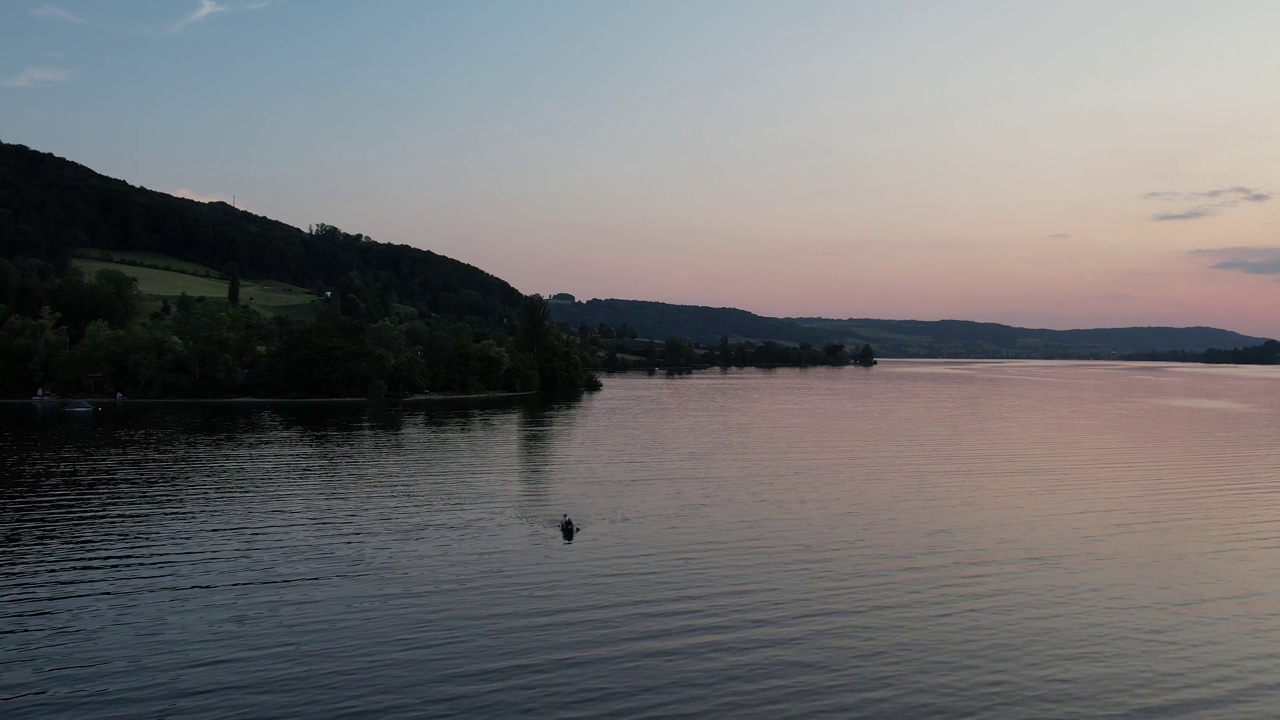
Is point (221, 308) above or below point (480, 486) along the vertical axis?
above

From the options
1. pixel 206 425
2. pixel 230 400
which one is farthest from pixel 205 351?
pixel 206 425

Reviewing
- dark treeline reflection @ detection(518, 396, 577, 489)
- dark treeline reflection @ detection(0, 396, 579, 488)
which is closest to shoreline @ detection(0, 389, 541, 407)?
dark treeline reflection @ detection(0, 396, 579, 488)

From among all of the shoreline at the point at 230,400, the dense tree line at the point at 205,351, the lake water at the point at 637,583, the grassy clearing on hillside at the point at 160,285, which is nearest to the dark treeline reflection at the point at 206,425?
the lake water at the point at 637,583

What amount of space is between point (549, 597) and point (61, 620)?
52.1 feet

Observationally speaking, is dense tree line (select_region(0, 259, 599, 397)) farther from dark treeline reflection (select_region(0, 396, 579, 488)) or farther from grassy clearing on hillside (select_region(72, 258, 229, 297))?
grassy clearing on hillside (select_region(72, 258, 229, 297))

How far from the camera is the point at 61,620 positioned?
1145 inches

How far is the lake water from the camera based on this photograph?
24.0 meters

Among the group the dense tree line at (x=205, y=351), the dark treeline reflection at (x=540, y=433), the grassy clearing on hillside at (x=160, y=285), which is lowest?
the dark treeline reflection at (x=540, y=433)

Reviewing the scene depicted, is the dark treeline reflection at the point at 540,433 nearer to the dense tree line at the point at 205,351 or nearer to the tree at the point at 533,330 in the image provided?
the dense tree line at the point at 205,351

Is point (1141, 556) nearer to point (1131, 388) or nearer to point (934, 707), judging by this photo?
point (934, 707)

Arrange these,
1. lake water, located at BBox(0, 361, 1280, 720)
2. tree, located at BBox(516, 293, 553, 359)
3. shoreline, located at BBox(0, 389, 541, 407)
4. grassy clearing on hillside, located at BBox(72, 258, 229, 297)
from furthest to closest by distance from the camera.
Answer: grassy clearing on hillside, located at BBox(72, 258, 229, 297), tree, located at BBox(516, 293, 553, 359), shoreline, located at BBox(0, 389, 541, 407), lake water, located at BBox(0, 361, 1280, 720)

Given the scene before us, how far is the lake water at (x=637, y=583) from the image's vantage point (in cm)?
2395

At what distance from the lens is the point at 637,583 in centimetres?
3381

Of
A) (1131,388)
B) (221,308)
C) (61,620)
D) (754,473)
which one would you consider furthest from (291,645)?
(1131,388)
